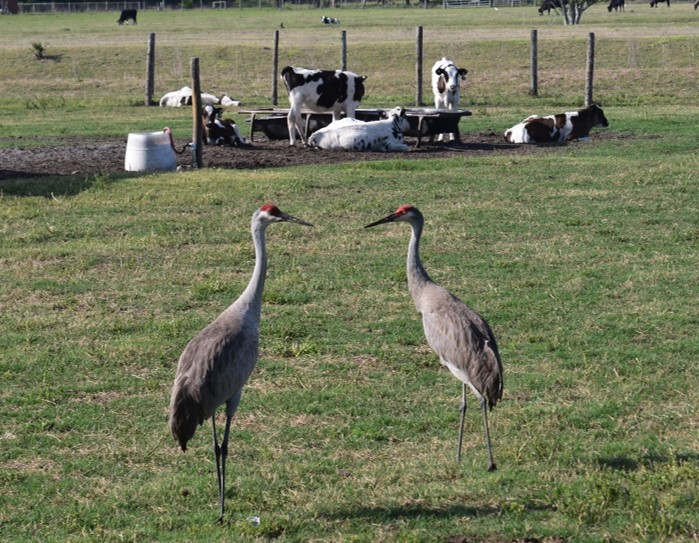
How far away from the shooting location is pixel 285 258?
43.8 feet

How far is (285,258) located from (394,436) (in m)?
5.46

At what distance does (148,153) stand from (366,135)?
15.4 ft

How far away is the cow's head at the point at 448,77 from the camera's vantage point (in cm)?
2619

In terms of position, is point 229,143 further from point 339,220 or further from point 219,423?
point 219,423

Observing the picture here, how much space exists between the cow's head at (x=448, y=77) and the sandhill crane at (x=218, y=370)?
1947 centimetres

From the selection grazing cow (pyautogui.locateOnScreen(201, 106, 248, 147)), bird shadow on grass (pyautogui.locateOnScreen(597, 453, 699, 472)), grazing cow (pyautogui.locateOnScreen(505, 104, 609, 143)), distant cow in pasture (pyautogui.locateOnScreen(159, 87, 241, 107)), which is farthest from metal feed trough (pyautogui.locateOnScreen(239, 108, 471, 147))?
bird shadow on grass (pyautogui.locateOnScreen(597, 453, 699, 472))

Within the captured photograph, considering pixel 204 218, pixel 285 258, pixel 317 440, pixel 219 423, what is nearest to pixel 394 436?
pixel 317 440

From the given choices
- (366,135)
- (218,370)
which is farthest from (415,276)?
(366,135)

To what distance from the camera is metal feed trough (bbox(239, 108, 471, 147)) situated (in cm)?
2291

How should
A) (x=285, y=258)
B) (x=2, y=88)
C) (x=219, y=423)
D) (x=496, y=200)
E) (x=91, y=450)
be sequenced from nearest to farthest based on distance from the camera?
(x=91, y=450) → (x=219, y=423) → (x=285, y=258) → (x=496, y=200) → (x=2, y=88)

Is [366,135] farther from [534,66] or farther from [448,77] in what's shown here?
[534,66]

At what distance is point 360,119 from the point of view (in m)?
24.9

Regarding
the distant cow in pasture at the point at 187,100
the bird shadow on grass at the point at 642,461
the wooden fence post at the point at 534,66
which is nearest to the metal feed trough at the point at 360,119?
the distant cow in pasture at the point at 187,100

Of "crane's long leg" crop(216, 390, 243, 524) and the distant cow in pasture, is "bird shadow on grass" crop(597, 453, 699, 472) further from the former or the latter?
the distant cow in pasture
